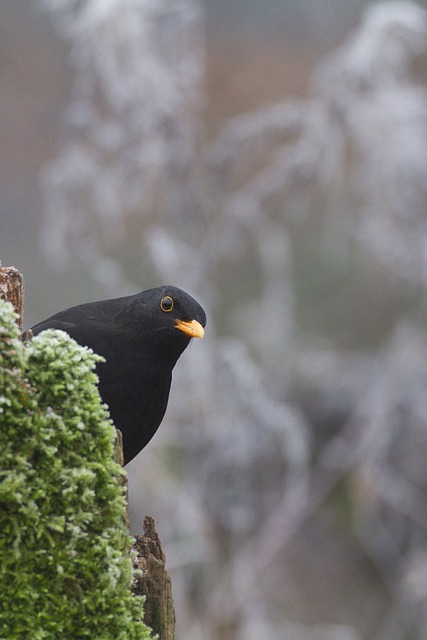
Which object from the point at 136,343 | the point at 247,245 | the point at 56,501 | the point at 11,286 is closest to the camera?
the point at 56,501

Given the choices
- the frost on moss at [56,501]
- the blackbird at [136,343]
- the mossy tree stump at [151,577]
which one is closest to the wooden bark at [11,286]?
the mossy tree stump at [151,577]

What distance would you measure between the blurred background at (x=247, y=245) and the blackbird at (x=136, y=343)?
8.58ft

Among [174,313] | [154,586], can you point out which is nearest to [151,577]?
[154,586]

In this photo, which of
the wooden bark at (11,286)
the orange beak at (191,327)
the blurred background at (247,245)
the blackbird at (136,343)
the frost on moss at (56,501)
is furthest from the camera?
the blurred background at (247,245)

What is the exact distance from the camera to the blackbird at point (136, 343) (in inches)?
129

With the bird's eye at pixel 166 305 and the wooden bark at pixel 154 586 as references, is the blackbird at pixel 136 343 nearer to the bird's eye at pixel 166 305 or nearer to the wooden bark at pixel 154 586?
the bird's eye at pixel 166 305

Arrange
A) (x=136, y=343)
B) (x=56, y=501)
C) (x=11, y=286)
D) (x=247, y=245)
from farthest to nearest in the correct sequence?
(x=247, y=245) < (x=136, y=343) < (x=11, y=286) < (x=56, y=501)

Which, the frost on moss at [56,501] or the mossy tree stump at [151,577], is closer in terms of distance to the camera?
the frost on moss at [56,501]

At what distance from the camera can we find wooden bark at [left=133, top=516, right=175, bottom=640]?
236 centimetres

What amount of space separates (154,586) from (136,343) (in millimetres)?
1215

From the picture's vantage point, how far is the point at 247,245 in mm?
7312

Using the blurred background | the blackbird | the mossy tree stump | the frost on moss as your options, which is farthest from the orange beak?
the blurred background

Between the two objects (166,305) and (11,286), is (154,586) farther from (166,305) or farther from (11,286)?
(166,305)

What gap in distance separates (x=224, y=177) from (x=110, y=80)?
42.8 inches
